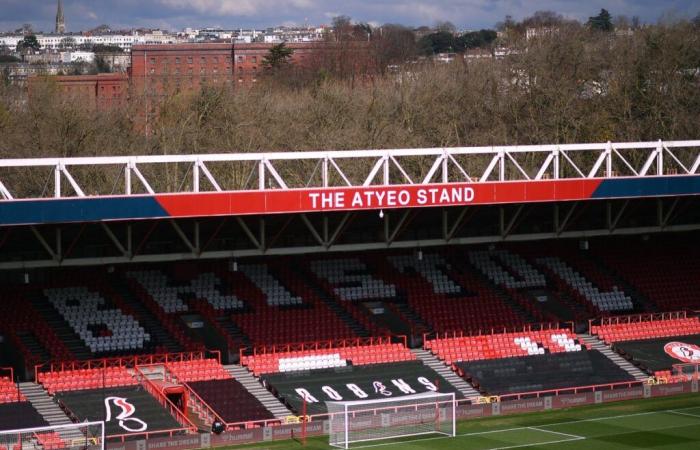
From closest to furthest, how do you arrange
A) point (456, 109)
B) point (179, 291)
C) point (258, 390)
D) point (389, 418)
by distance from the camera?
point (389, 418)
point (258, 390)
point (179, 291)
point (456, 109)

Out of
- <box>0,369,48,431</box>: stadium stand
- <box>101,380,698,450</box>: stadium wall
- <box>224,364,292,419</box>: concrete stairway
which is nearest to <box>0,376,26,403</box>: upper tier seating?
<box>0,369,48,431</box>: stadium stand

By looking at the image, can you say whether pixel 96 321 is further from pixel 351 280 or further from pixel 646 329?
pixel 646 329

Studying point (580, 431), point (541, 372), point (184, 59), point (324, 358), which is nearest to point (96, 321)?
point (324, 358)

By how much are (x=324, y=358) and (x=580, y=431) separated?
31.3ft

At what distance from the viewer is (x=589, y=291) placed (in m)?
52.8

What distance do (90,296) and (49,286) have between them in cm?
146

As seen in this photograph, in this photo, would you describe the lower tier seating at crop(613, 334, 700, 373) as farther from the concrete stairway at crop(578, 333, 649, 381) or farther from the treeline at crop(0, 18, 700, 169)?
the treeline at crop(0, 18, 700, 169)

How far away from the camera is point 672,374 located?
157 feet

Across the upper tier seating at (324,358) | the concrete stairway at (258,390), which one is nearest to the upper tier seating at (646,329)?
the upper tier seating at (324,358)

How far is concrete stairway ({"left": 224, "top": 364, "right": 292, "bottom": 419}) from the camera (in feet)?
134

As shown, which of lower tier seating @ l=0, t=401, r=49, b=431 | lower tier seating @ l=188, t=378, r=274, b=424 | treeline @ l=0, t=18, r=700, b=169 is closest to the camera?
lower tier seating @ l=0, t=401, r=49, b=431

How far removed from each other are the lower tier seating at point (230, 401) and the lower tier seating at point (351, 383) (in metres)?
1.13

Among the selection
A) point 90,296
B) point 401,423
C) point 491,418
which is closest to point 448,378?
point 491,418

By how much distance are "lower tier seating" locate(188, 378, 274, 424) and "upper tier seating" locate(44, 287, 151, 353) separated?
3455 millimetres
